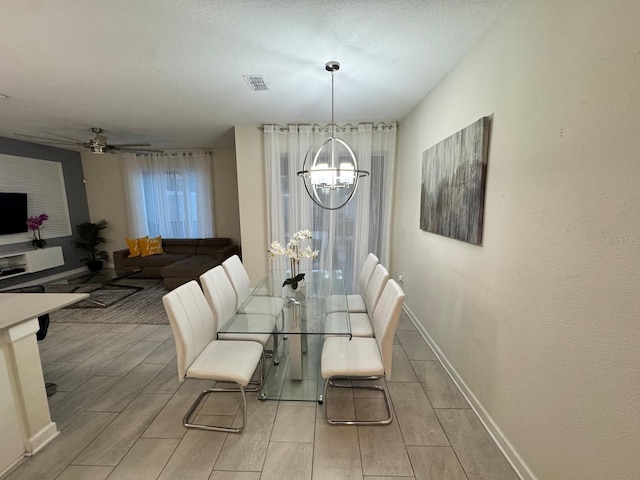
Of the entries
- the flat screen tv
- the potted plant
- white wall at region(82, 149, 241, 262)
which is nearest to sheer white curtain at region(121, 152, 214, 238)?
white wall at region(82, 149, 241, 262)

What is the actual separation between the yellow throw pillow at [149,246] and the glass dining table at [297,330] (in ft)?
12.3

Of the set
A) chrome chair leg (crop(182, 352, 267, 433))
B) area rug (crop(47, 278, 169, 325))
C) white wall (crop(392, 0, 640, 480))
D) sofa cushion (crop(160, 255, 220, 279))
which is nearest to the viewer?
white wall (crop(392, 0, 640, 480))

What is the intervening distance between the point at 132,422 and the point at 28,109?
3.62 metres

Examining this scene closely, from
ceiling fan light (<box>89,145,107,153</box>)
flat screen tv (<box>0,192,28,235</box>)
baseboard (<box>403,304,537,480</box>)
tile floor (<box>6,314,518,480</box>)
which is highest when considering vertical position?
ceiling fan light (<box>89,145,107,153</box>)

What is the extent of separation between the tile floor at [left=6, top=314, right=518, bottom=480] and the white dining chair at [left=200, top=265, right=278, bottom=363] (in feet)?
1.48

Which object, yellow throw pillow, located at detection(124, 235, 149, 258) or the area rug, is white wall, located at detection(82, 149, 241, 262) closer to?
yellow throw pillow, located at detection(124, 235, 149, 258)

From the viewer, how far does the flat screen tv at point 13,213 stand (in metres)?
4.28

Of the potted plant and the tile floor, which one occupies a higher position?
the potted plant

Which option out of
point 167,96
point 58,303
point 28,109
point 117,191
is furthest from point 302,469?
point 117,191

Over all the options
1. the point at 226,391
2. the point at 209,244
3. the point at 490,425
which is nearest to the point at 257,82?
the point at 226,391

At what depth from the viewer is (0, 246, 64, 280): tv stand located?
4.34 m

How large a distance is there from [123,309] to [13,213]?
285 cm

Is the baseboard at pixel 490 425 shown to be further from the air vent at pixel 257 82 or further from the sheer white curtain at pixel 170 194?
the sheer white curtain at pixel 170 194

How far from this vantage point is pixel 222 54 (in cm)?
197
